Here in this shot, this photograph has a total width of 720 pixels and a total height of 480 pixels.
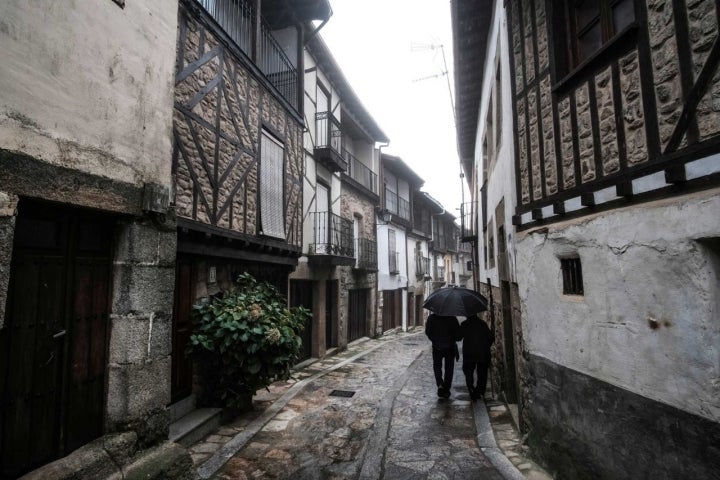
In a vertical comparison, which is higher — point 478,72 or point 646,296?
point 478,72

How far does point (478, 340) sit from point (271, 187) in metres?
4.61

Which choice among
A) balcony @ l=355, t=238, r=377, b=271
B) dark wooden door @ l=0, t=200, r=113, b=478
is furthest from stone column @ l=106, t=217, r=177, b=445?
balcony @ l=355, t=238, r=377, b=271

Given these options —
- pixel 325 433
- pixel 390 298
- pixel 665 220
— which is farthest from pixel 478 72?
pixel 390 298

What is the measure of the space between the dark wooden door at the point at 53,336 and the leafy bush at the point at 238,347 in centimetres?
193

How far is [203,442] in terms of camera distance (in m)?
4.76

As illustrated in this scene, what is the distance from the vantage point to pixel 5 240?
2359 millimetres

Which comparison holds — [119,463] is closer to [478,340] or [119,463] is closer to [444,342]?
[444,342]

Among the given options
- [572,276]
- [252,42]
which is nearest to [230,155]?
[252,42]

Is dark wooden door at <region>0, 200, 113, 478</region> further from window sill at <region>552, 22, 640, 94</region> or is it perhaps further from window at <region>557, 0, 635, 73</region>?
window at <region>557, 0, 635, 73</region>

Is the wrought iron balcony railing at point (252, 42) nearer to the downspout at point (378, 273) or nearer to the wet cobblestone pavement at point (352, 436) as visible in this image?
the wet cobblestone pavement at point (352, 436)

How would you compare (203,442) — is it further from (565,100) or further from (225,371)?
(565,100)

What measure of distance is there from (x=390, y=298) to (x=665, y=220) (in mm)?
15149

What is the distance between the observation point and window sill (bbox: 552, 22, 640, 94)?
2994 millimetres

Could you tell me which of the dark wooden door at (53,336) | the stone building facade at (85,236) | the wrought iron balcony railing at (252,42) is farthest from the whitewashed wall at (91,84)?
A: the wrought iron balcony railing at (252,42)
